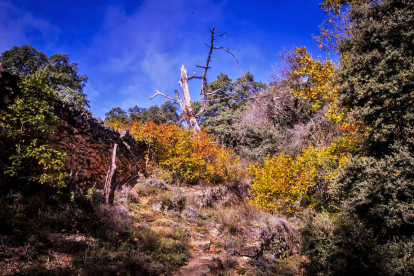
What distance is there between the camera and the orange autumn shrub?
10973 mm

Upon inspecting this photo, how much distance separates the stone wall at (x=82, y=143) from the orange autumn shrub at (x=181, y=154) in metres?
1.78

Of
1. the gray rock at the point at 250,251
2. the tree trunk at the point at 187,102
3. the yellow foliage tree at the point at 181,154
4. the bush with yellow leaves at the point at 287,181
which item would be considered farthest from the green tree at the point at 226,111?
the gray rock at the point at 250,251

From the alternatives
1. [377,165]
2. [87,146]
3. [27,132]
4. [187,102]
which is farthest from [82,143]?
[377,165]

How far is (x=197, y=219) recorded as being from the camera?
7738mm

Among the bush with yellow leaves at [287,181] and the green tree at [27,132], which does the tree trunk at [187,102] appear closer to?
the bush with yellow leaves at [287,181]

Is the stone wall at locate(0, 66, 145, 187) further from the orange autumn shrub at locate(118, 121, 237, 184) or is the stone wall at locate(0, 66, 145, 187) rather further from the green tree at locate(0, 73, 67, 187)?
the orange autumn shrub at locate(118, 121, 237, 184)

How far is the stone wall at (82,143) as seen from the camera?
4814 millimetres

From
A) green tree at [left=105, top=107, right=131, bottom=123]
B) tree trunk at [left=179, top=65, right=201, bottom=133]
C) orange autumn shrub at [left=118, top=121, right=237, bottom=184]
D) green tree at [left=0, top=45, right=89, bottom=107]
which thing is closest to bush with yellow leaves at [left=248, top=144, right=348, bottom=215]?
orange autumn shrub at [left=118, top=121, right=237, bottom=184]

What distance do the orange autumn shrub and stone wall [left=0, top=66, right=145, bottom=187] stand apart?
1778mm

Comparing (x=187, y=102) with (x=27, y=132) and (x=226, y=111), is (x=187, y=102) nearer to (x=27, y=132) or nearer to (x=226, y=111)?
(x=226, y=111)

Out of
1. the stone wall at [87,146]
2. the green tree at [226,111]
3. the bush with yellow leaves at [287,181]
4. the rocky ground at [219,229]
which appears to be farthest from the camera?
the green tree at [226,111]

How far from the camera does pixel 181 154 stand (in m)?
11.1

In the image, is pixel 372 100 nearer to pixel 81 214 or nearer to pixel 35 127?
pixel 81 214

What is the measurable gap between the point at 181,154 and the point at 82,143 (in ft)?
16.2
